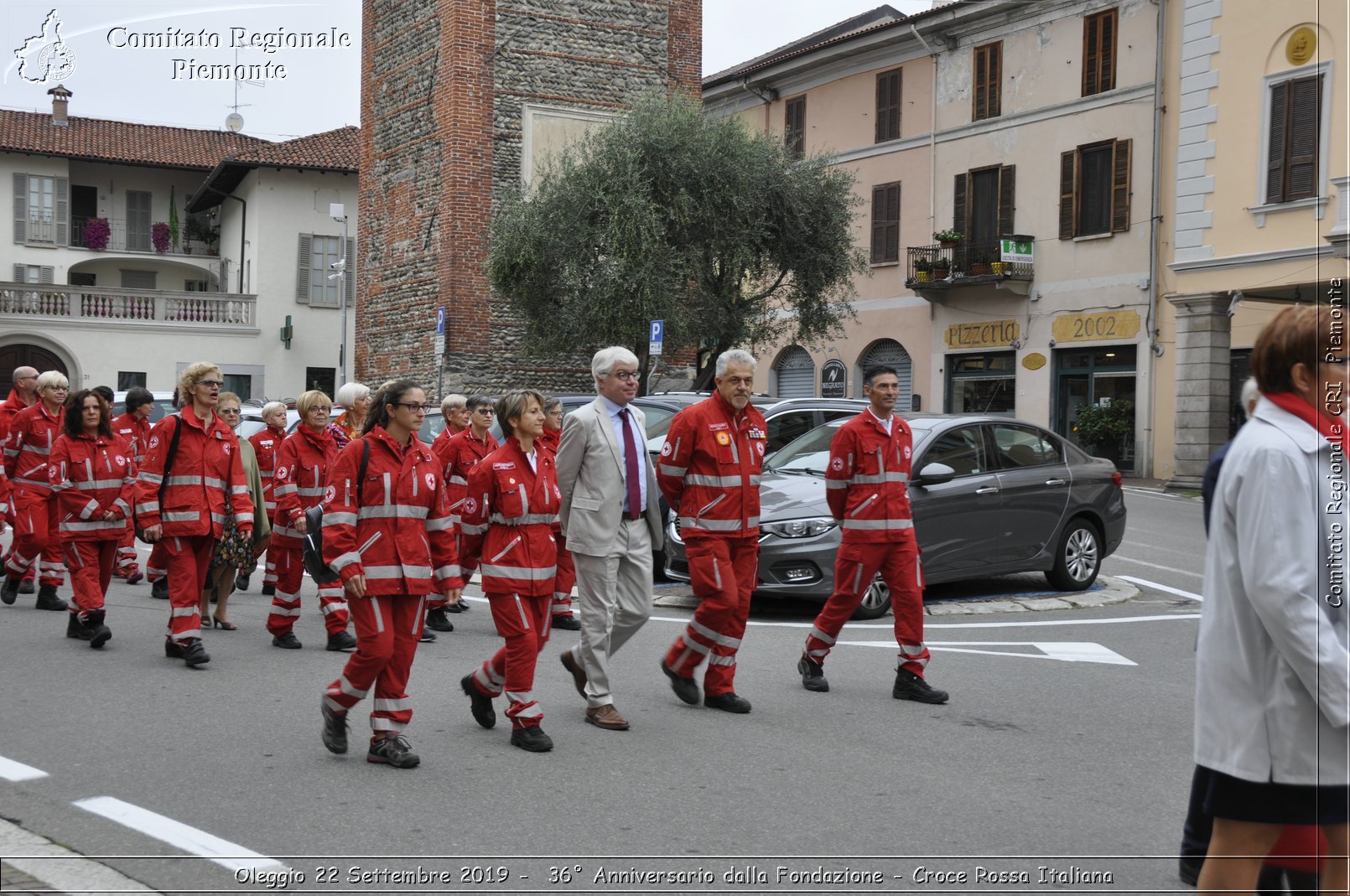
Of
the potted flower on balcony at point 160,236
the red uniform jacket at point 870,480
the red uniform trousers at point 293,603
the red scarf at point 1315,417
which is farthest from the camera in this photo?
the potted flower on balcony at point 160,236

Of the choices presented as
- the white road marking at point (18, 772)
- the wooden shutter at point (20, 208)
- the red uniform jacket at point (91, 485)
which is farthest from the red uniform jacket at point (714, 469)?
the wooden shutter at point (20, 208)

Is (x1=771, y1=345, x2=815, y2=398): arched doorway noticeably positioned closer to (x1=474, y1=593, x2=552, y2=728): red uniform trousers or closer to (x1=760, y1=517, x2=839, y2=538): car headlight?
(x1=760, y1=517, x2=839, y2=538): car headlight

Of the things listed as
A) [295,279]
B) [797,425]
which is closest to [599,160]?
[797,425]

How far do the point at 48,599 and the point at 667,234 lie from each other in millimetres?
19161

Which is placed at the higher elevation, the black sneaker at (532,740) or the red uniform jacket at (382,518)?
the red uniform jacket at (382,518)

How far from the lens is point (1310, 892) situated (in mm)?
3482

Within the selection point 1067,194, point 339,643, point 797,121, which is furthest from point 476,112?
point 339,643

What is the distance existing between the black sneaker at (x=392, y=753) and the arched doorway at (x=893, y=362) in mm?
30449

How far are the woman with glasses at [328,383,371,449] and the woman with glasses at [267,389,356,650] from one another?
0.51 feet

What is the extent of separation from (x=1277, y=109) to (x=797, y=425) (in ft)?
58.2

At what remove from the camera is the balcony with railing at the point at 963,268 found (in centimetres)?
3312

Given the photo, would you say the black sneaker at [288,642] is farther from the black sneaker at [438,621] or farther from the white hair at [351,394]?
the white hair at [351,394]

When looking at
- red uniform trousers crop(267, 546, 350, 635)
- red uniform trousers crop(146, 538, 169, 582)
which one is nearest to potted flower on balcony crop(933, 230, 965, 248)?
red uniform trousers crop(146, 538, 169, 582)

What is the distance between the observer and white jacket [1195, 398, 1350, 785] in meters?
3.24
